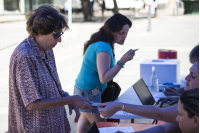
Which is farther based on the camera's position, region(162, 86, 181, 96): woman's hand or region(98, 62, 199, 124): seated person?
region(162, 86, 181, 96): woman's hand

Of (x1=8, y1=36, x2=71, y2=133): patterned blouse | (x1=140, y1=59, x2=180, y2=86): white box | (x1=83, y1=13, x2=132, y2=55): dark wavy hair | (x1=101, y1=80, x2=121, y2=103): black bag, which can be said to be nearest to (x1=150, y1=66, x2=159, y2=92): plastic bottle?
(x1=140, y1=59, x2=180, y2=86): white box

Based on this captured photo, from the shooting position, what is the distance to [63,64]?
9.30m

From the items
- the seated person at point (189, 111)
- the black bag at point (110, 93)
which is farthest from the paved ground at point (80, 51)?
the seated person at point (189, 111)

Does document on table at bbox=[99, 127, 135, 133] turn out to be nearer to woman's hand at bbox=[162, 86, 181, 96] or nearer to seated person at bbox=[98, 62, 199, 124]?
seated person at bbox=[98, 62, 199, 124]

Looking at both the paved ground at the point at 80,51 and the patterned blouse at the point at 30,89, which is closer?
the patterned blouse at the point at 30,89

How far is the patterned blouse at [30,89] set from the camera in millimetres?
1997

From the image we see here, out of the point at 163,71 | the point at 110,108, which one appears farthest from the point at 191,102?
the point at 163,71

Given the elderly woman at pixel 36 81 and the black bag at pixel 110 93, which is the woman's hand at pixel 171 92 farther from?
the elderly woman at pixel 36 81

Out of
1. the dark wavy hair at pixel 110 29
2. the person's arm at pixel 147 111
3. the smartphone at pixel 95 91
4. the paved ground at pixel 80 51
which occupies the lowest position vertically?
the paved ground at pixel 80 51

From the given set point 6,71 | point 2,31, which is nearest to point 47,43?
point 6,71

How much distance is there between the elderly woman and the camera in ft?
6.57

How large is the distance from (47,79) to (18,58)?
0.28m

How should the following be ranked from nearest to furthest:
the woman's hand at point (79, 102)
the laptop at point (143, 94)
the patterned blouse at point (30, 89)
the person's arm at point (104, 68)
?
the patterned blouse at point (30, 89), the woman's hand at point (79, 102), the person's arm at point (104, 68), the laptop at point (143, 94)

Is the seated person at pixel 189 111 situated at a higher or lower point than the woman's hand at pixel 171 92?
higher
